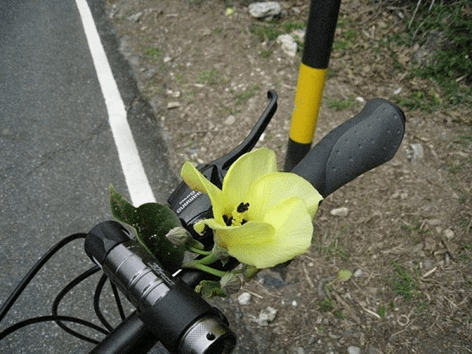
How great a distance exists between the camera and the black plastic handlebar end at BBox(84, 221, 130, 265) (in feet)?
2.26

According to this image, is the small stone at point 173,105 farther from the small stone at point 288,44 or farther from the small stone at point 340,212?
the small stone at point 340,212

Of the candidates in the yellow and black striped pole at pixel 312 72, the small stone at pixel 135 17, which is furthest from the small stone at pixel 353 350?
the small stone at pixel 135 17

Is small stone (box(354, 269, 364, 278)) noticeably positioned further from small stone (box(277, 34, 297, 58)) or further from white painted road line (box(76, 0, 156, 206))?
small stone (box(277, 34, 297, 58))

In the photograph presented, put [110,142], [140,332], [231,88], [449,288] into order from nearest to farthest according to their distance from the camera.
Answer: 1. [140,332]
2. [449,288]
3. [110,142]
4. [231,88]

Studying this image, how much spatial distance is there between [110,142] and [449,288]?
83.9 inches

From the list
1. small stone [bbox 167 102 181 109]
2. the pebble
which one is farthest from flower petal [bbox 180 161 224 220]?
small stone [bbox 167 102 181 109]

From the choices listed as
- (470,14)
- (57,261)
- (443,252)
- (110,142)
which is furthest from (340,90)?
(57,261)

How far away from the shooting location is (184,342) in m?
0.59

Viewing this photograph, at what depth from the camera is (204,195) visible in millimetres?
858

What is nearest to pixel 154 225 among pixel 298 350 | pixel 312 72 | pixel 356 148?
pixel 356 148

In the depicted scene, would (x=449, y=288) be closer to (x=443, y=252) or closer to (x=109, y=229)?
(x=443, y=252)

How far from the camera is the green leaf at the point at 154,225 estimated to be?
2.04 feet

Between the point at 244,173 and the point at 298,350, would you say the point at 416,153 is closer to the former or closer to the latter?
the point at 298,350

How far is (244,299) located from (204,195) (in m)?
1.38
